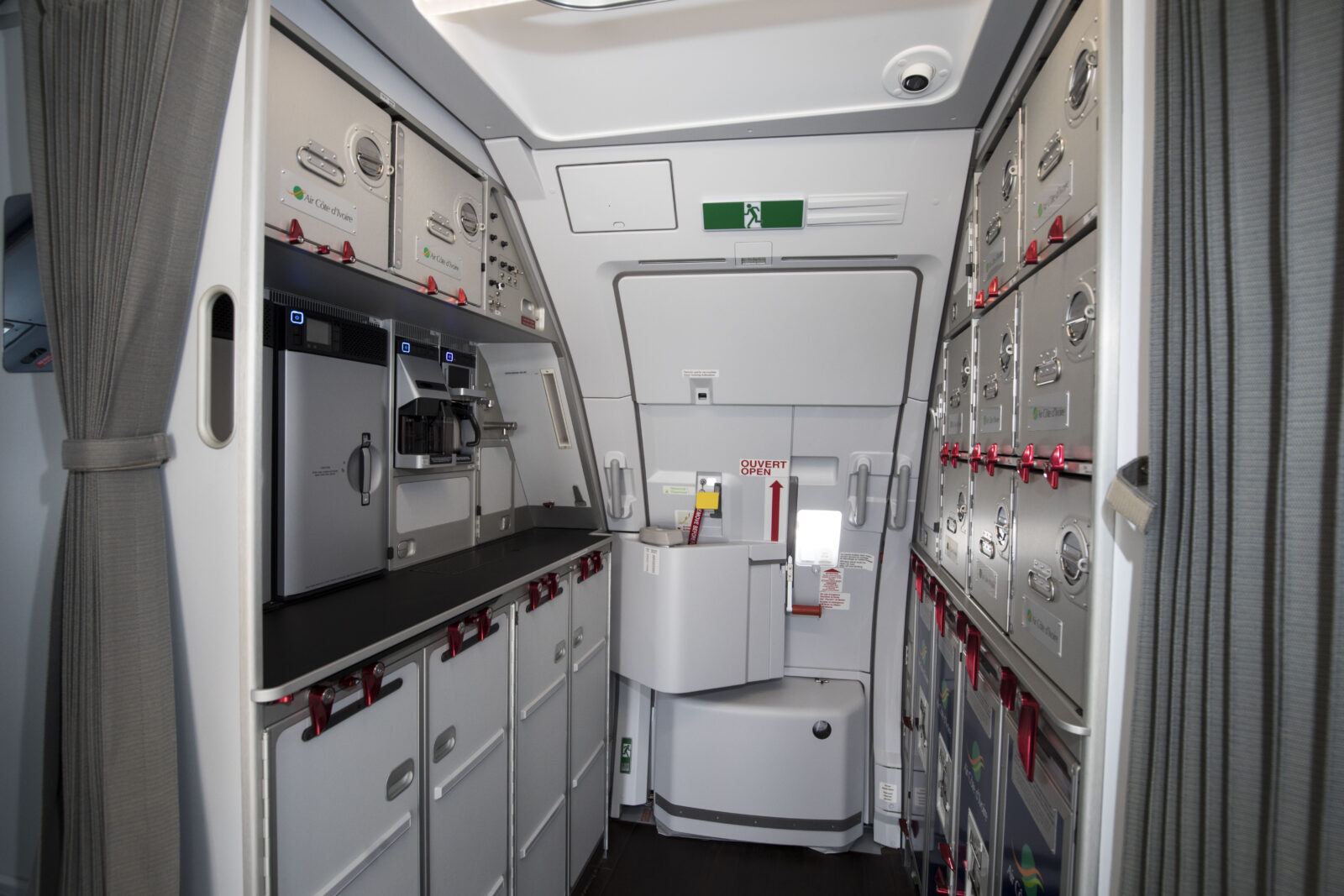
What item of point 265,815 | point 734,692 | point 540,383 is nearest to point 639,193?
point 540,383

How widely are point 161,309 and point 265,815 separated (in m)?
0.93

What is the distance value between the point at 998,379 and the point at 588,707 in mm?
2179

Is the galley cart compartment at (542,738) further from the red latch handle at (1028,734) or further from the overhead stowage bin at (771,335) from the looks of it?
the red latch handle at (1028,734)

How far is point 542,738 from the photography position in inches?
89.9

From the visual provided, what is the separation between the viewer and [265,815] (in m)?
1.09

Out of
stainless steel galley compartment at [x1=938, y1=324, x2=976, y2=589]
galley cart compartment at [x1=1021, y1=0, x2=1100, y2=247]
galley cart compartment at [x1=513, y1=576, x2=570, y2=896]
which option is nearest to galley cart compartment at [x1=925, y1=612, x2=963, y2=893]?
stainless steel galley compartment at [x1=938, y1=324, x2=976, y2=589]

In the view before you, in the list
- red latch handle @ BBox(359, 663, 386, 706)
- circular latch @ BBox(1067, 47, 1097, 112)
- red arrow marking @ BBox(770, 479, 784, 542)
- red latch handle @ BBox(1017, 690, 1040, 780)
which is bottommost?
red latch handle @ BBox(1017, 690, 1040, 780)

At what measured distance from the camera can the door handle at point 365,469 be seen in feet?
6.46

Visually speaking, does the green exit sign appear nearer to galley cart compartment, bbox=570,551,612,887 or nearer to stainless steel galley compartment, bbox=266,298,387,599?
stainless steel galley compartment, bbox=266,298,387,599

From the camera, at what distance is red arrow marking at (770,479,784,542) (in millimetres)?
3076

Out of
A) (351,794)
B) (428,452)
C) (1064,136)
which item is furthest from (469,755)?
(1064,136)

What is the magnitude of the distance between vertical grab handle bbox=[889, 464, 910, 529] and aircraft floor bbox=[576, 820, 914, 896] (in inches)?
63.4

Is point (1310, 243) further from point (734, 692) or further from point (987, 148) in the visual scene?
point (734, 692)

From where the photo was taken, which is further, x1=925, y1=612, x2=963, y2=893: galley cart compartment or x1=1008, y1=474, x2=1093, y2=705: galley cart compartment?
x1=925, y1=612, x2=963, y2=893: galley cart compartment
